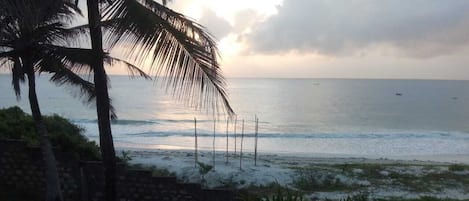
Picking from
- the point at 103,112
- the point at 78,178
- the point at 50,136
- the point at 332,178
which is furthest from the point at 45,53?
the point at 332,178

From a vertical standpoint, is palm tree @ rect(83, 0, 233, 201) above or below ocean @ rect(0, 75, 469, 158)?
above

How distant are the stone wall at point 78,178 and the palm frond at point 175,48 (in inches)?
271

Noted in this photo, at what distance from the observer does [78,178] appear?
42.2ft

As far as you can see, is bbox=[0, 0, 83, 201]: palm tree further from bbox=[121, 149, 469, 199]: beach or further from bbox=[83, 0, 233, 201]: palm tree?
bbox=[121, 149, 469, 199]: beach

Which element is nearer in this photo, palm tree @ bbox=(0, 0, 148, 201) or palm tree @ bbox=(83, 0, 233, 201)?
palm tree @ bbox=(83, 0, 233, 201)

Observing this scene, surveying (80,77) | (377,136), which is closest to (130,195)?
(80,77)

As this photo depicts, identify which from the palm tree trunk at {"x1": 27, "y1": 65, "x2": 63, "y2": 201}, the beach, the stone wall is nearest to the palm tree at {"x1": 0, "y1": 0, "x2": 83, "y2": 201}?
the palm tree trunk at {"x1": 27, "y1": 65, "x2": 63, "y2": 201}

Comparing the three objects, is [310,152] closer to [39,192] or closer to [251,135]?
[251,135]

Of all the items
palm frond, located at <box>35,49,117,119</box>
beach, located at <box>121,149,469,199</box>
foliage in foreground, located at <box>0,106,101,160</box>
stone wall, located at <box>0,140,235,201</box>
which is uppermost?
palm frond, located at <box>35,49,117,119</box>

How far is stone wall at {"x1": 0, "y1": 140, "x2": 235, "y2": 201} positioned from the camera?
12789mm

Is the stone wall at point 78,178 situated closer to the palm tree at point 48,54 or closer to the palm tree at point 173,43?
the palm tree at point 48,54

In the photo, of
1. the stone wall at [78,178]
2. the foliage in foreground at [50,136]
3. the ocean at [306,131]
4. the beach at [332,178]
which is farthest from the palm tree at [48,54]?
the ocean at [306,131]

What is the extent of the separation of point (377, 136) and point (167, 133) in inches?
667

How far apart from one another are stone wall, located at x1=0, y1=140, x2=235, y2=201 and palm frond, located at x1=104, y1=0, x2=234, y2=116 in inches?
271
